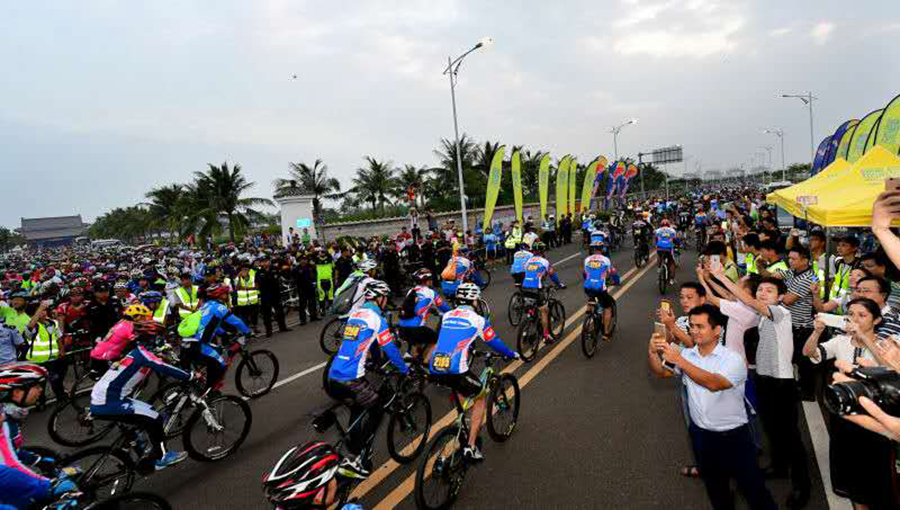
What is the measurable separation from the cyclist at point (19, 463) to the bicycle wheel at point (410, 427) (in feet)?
8.80

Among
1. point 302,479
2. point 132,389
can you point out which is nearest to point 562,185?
point 132,389

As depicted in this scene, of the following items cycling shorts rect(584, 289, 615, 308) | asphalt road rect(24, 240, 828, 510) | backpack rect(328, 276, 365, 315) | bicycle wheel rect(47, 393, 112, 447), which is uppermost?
backpack rect(328, 276, 365, 315)

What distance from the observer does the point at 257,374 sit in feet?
23.1

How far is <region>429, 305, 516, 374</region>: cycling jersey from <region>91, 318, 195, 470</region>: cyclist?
2971 millimetres

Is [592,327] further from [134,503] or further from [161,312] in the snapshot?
[161,312]

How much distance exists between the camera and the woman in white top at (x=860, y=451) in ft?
10.3

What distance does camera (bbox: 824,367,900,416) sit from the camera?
2.04 m

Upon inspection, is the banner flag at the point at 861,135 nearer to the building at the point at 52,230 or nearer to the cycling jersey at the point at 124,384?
the cycling jersey at the point at 124,384

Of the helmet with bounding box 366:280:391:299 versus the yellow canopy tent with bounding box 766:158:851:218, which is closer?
the helmet with bounding box 366:280:391:299

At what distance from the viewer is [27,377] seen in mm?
3371

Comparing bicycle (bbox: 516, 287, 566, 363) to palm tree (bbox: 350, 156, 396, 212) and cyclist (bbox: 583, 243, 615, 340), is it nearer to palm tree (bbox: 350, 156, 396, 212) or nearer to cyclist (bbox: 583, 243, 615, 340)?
cyclist (bbox: 583, 243, 615, 340)

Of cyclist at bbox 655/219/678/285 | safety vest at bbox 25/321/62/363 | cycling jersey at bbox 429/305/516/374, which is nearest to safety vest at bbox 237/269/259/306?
safety vest at bbox 25/321/62/363

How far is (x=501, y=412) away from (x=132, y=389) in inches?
155

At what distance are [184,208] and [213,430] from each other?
104ft
